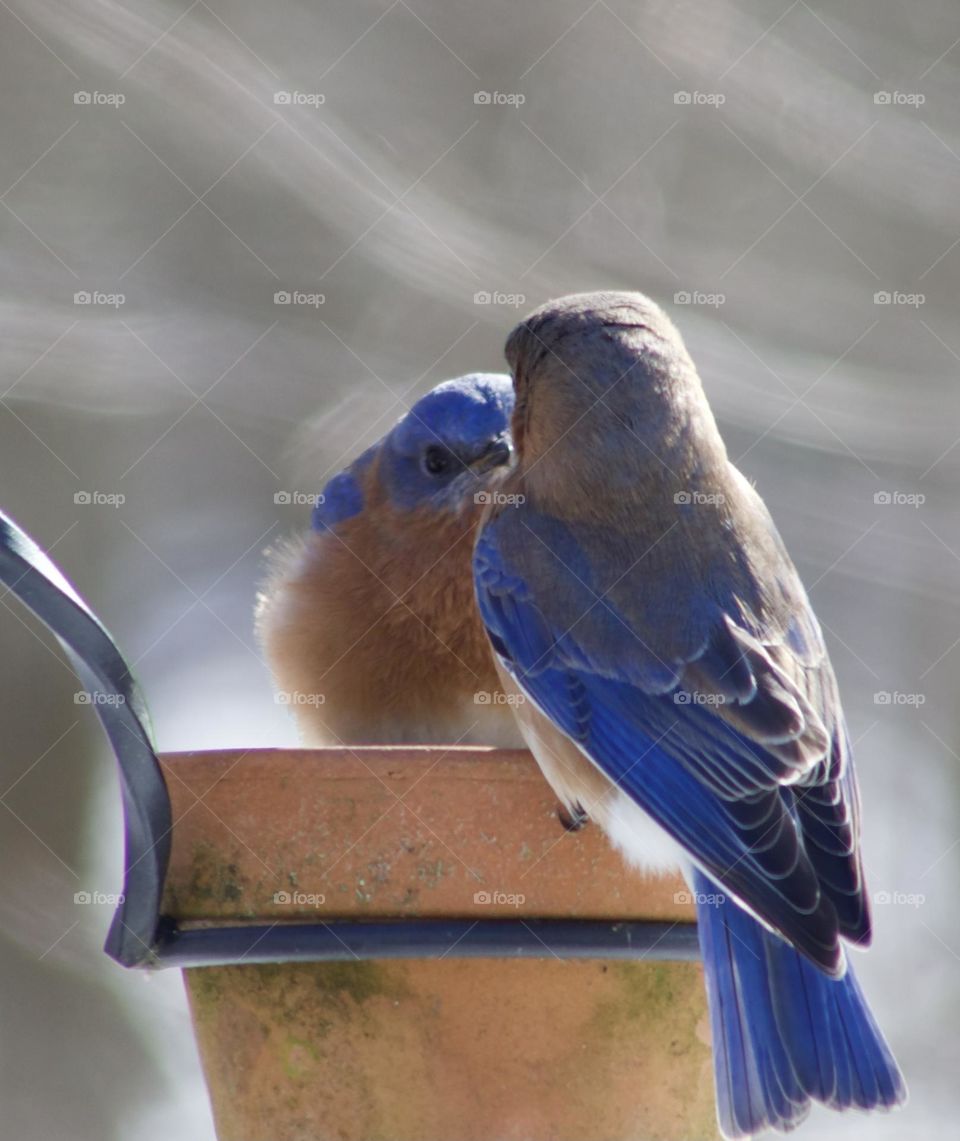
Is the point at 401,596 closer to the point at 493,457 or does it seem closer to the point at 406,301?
the point at 493,457

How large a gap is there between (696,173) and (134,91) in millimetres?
2530

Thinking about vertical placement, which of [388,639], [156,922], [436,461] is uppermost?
[156,922]

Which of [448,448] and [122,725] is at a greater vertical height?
[122,725]

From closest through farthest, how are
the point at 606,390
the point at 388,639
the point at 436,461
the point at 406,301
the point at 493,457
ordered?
the point at 606,390, the point at 388,639, the point at 493,457, the point at 436,461, the point at 406,301

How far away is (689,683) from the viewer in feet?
10.8

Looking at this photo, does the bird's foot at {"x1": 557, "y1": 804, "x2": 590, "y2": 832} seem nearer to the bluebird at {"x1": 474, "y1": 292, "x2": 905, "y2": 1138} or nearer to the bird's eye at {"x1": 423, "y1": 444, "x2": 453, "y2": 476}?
the bluebird at {"x1": 474, "y1": 292, "x2": 905, "y2": 1138}

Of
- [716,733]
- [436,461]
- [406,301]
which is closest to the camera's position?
[716,733]

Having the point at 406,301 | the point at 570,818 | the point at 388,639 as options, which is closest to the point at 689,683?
the point at 570,818

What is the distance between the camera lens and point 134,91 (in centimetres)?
715

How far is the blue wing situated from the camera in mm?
2881

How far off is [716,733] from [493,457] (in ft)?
4.28

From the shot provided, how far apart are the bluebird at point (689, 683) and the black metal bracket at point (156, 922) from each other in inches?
10.6

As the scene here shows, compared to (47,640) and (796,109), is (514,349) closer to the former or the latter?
(47,640)

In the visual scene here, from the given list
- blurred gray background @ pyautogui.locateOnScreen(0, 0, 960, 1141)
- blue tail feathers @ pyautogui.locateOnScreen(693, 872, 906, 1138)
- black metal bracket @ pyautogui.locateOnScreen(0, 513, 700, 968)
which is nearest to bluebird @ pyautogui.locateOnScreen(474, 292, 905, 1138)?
blue tail feathers @ pyautogui.locateOnScreen(693, 872, 906, 1138)
